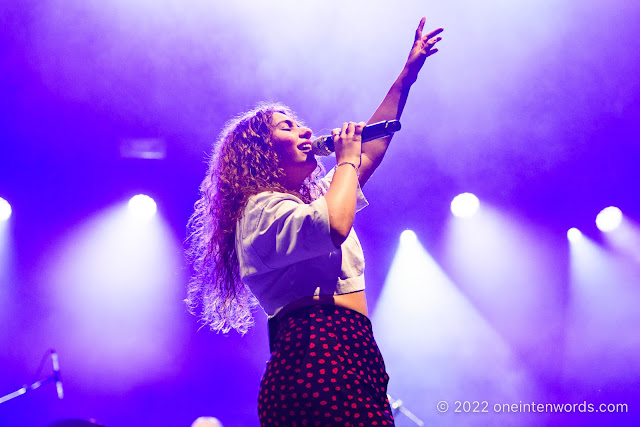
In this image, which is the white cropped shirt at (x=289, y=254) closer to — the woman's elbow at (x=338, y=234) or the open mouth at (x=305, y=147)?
the woman's elbow at (x=338, y=234)

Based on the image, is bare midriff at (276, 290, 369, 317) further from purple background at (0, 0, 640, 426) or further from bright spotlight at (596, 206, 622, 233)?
bright spotlight at (596, 206, 622, 233)

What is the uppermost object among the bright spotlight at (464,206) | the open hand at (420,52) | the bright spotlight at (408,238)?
the bright spotlight at (464,206)

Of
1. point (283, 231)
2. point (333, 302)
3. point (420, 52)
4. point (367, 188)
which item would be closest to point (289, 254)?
point (283, 231)

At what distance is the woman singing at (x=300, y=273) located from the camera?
0.93 meters

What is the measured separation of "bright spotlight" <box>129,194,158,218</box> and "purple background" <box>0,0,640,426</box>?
112mm

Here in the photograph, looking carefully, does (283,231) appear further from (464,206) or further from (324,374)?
(464,206)

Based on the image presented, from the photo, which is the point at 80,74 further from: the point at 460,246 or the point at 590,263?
the point at 590,263

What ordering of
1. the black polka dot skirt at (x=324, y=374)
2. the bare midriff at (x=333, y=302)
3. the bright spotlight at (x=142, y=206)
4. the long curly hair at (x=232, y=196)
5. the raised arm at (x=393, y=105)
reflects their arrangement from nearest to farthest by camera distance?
the black polka dot skirt at (x=324, y=374)
the bare midriff at (x=333, y=302)
the long curly hair at (x=232, y=196)
the raised arm at (x=393, y=105)
the bright spotlight at (x=142, y=206)

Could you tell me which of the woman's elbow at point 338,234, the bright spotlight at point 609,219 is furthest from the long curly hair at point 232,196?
the bright spotlight at point 609,219

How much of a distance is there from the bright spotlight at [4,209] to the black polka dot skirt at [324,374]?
5049mm

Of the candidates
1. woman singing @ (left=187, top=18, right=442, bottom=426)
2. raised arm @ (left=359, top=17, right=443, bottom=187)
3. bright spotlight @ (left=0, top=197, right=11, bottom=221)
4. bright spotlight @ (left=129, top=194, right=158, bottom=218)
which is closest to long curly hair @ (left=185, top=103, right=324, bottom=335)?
woman singing @ (left=187, top=18, right=442, bottom=426)

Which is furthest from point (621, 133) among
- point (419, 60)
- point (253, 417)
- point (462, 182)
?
point (253, 417)

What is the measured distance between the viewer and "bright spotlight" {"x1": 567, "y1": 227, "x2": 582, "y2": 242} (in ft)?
19.1

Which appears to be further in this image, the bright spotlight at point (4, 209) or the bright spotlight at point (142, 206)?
the bright spotlight at point (142, 206)
